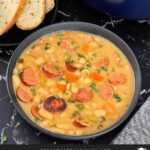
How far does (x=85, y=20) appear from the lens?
90.4 inches

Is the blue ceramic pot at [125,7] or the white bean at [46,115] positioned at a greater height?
the blue ceramic pot at [125,7]

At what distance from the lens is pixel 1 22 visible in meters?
2.12

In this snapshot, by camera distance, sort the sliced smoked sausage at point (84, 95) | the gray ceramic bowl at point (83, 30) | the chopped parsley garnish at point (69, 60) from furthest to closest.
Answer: the chopped parsley garnish at point (69, 60) → the sliced smoked sausage at point (84, 95) → the gray ceramic bowl at point (83, 30)

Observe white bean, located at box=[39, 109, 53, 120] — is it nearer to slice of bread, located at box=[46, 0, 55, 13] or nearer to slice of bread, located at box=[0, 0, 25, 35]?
slice of bread, located at box=[0, 0, 25, 35]

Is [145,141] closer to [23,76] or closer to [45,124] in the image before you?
[45,124]

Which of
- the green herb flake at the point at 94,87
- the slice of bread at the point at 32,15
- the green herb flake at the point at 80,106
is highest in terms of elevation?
the slice of bread at the point at 32,15

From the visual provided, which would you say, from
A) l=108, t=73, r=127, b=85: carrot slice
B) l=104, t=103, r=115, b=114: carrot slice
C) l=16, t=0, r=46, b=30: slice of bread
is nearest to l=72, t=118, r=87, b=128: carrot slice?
l=104, t=103, r=115, b=114: carrot slice

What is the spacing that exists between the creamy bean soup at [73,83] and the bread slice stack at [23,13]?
0.10m

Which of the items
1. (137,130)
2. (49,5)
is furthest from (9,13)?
(137,130)

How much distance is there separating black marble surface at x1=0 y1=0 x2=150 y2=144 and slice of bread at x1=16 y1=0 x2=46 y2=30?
0.11 metres

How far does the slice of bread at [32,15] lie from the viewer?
215cm

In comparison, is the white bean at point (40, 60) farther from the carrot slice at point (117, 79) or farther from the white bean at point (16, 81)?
the carrot slice at point (117, 79)

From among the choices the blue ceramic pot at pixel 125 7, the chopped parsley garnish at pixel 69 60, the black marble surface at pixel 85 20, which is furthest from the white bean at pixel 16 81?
the blue ceramic pot at pixel 125 7

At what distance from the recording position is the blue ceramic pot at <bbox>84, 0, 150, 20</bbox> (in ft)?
6.82
